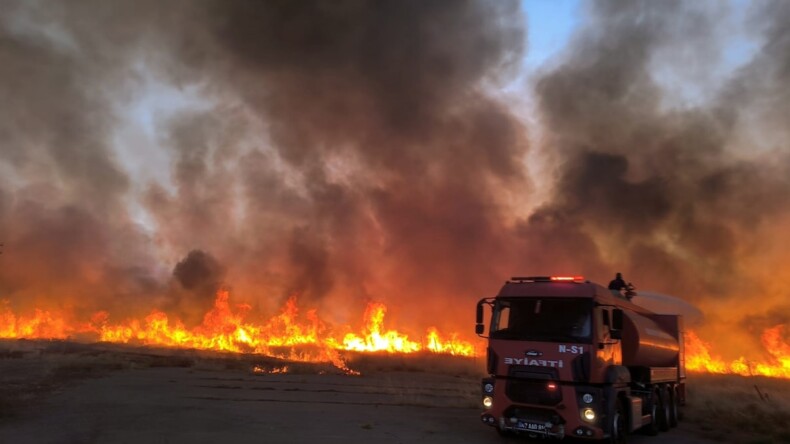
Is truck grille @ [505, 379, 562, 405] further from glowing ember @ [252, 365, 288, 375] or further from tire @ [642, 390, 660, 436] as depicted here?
glowing ember @ [252, 365, 288, 375]

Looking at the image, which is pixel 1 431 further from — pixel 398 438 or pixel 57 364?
pixel 57 364

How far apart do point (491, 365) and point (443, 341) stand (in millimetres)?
46295

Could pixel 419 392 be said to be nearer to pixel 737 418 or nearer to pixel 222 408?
pixel 222 408

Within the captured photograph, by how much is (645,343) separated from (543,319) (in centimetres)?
516

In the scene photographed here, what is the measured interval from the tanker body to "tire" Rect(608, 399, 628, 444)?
2 centimetres

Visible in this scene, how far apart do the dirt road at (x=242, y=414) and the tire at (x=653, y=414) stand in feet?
1.19

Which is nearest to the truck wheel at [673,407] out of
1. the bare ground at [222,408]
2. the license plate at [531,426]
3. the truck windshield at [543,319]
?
the bare ground at [222,408]

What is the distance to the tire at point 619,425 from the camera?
11.5m

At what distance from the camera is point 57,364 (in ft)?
101

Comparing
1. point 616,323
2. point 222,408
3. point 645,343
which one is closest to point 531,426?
point 616,323

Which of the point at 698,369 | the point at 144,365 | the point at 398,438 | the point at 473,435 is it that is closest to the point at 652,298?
the point at 473,435

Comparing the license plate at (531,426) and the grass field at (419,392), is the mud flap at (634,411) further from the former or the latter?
the grass field at (419,392)

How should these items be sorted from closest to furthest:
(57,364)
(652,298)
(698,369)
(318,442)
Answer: (318,442)
(652,298)
(57,364)
(698,369)

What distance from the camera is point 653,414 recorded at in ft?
49.9
